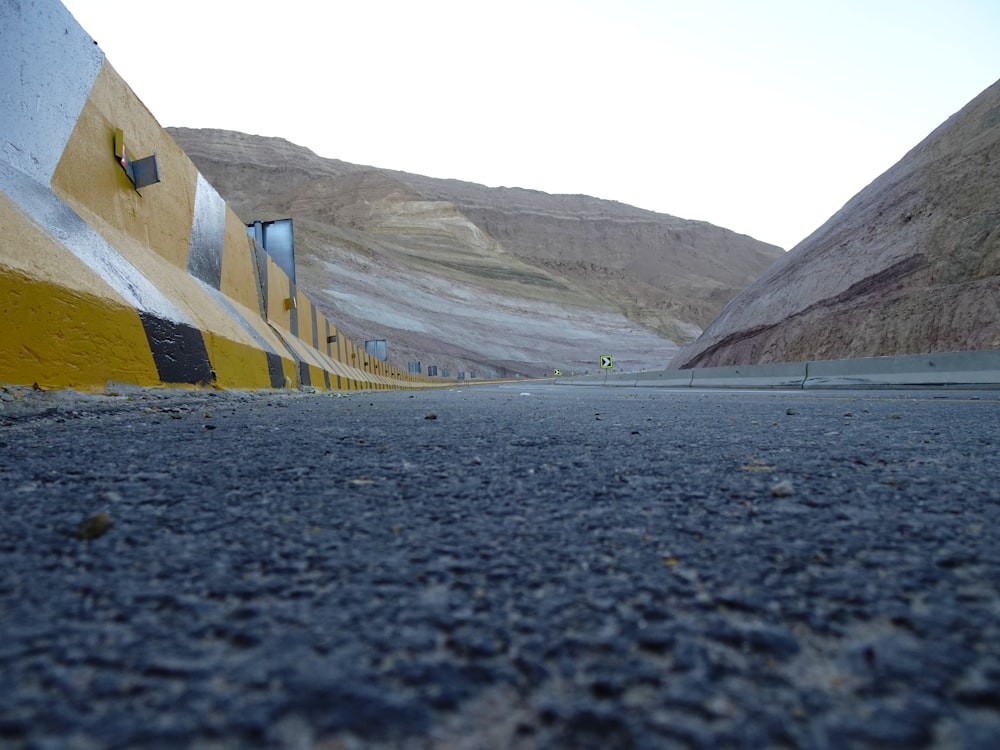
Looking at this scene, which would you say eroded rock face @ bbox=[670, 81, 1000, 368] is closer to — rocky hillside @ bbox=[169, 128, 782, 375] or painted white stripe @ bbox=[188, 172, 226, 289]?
painted white stripe @ bbox=[188, 172, 226, 289]

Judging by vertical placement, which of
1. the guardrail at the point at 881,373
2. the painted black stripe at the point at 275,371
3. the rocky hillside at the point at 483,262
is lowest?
the painted black stripe at the point at 275,371

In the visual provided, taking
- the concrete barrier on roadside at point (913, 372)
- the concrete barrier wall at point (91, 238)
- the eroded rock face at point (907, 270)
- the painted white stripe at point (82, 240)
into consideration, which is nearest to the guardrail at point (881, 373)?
the concrete barrier on roadside at point (913, 372)

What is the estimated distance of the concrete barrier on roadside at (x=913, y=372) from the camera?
6656 mm

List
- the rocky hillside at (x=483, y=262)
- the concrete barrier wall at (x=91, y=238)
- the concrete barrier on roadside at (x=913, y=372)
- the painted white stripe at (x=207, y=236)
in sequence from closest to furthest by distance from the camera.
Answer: the concrete barrier wall at (x=91, y=238)
the painted white stripe at (x=207, y=236)
the concrete barrier on roadside at (x=913, y=372)
the rocky hillside at (x=483, y=262)

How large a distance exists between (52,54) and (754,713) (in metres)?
4.04

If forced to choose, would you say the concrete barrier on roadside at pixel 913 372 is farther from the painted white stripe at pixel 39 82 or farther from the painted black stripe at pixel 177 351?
the painted white stripe at pixel 39 82

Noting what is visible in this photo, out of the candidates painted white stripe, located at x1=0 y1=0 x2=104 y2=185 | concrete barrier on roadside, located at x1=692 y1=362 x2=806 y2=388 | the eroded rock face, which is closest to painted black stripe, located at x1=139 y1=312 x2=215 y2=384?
painted white stripe, located at x1=0 y1=0 x2=104 y2=185

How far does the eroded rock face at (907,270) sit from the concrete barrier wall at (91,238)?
28.8ft

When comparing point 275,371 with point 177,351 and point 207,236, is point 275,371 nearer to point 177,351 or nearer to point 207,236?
point 207,236

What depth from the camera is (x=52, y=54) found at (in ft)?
10.0

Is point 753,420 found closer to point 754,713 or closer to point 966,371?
point 754,713

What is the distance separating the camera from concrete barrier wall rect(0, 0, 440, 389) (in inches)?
101

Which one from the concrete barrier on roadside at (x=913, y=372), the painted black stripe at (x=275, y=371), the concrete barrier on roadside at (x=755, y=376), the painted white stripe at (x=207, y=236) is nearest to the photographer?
the painted white stripe at (x=207, y=236)

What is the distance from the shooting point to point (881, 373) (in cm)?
758
